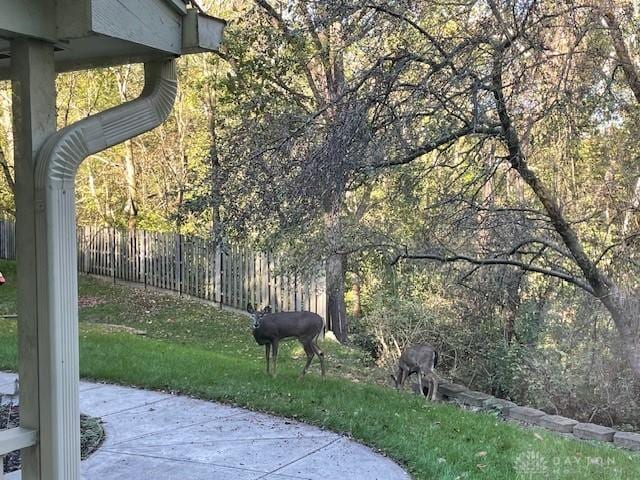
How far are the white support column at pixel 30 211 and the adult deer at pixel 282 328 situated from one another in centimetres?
465

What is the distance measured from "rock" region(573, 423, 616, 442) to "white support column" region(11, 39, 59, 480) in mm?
5651

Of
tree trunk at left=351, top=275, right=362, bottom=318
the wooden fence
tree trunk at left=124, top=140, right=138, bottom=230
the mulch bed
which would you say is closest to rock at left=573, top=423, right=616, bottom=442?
the mulch bed

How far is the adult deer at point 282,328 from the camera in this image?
7484 mm

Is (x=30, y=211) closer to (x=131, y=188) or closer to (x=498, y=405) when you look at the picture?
(x=498, y=405)

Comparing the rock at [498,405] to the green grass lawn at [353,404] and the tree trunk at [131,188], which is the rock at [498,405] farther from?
the tree trunk at [131,188]

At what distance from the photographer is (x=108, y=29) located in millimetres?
2855

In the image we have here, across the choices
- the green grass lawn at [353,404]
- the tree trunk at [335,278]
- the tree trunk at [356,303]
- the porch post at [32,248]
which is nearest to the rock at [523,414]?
the green grass lawn at [353,404]

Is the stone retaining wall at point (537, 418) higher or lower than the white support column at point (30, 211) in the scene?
lower

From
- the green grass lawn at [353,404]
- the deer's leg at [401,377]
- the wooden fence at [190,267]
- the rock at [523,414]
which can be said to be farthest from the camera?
the wooden fence at [190,267]

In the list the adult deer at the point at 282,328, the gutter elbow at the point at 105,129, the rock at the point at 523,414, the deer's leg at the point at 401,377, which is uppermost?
the gutter elbow at the point at 105,129

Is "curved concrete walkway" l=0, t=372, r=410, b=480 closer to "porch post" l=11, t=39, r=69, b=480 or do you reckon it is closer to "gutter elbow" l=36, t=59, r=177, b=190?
"porch post" l=11, t=39, r=69, b=480

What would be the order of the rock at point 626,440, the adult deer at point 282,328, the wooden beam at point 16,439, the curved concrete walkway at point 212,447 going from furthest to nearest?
the adult deer at point 282,328, the rock at point 626,440, the curved concrete walkway at point 212,447, the wooden beam at point 16,439

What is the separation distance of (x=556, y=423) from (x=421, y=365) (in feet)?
5.67

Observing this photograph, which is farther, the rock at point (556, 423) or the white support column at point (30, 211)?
the rock at point (556, 423)
